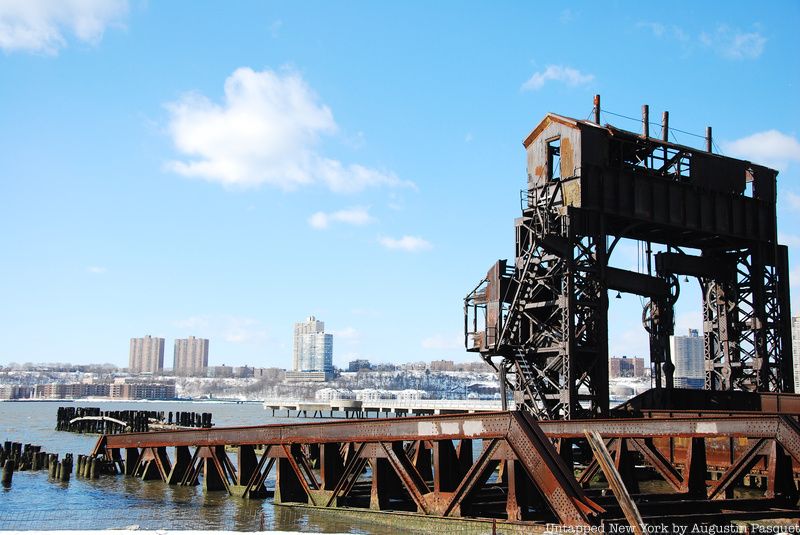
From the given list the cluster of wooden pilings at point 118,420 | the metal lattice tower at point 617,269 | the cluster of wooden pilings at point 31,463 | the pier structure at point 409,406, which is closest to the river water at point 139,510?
the cluster of wooden pilings at point 31,463

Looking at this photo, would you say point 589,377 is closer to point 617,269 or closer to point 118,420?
point 617,269

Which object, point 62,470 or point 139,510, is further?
point 62,470

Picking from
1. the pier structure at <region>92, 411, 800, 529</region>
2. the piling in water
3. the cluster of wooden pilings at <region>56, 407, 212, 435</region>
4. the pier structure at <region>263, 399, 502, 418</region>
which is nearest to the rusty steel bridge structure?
the pier structure at <region>92, 411, 800, 529</region>

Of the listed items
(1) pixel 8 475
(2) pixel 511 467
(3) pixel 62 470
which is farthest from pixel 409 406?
(2) pixel 511 467

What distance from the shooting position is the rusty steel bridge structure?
18.9 m

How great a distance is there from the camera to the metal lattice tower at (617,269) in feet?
117

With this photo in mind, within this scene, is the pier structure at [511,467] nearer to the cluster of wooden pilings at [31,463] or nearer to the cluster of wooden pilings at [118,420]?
the cluster of wooden pilings at [31,463]

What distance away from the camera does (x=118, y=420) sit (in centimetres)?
7156

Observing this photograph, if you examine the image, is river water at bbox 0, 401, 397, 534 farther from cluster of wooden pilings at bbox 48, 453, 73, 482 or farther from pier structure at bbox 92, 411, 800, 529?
pier structure at bbox 92, 411, 800, 529

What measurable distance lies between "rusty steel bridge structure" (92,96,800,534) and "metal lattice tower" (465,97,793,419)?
8 centimetres

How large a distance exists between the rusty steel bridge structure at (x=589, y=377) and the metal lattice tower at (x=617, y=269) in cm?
8

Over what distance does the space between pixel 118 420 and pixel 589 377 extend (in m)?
48.4

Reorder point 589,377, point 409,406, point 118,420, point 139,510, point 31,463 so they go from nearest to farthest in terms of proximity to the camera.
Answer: point 139,510 < point 589,377 < point 31,463 < point 118,420 < point 409,406

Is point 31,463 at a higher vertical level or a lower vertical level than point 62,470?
lower
